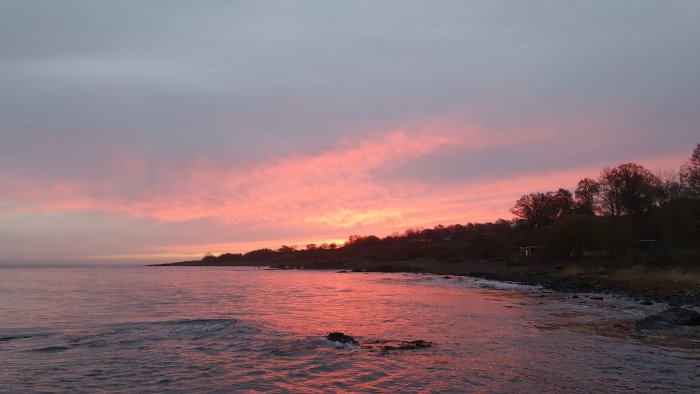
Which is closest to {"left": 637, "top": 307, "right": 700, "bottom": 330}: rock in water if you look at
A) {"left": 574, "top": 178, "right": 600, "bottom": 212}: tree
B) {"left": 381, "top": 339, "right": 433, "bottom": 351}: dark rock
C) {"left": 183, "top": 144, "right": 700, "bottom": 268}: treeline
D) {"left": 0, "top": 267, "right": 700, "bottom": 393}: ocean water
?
{"left": 0, "top": 267, "right": 700, "bottom": 393}: ocean water

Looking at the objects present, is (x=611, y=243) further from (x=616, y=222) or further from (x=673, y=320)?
(x=673, y=320)

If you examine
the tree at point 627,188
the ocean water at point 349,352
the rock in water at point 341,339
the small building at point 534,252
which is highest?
the tree at point 627,188

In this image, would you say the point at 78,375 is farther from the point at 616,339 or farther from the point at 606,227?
the point at 606,227

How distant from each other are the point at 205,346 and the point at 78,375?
531cm

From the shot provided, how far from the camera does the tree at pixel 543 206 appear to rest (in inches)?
5030

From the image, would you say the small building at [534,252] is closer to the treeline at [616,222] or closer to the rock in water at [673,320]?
the treeline at [616,222]

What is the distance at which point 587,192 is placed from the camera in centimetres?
11294

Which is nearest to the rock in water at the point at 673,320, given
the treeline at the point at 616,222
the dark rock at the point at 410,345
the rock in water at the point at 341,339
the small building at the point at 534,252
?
the dark rock at the point at 410,345

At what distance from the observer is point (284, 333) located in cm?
2242

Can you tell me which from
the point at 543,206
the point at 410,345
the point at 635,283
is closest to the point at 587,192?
the point at 543,206

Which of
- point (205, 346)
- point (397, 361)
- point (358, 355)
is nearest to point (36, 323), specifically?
→ point (205, 346)

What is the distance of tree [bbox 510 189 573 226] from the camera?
12775 cm

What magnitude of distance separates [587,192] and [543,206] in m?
17.2

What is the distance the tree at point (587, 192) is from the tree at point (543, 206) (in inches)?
377
